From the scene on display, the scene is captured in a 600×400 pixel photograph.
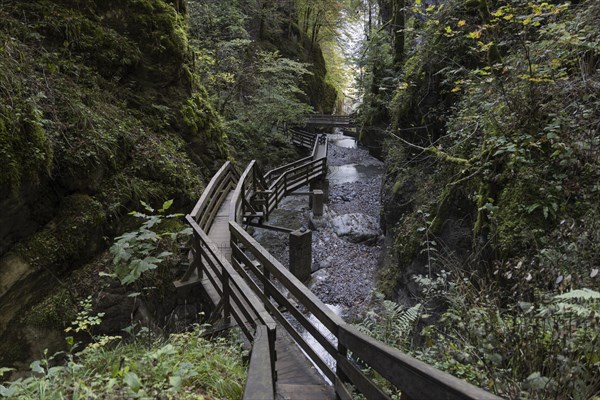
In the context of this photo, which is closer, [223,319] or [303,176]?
[223,319]

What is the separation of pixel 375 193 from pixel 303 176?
468cm

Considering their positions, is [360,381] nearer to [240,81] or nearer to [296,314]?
[296,314]

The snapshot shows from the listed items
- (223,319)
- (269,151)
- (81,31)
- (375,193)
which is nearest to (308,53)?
(269,151)

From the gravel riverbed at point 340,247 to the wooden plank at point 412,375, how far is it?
705cm

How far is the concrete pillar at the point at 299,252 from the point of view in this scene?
10023mm

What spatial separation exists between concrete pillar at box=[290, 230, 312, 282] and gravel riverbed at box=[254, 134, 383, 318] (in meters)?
0.59

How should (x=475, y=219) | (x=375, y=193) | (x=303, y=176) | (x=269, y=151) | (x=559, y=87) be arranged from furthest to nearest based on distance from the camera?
(x=269, y=151) < (x=375, y=193) < (x=303, y=176) < (x=475, y=219) < (x=559, y=87)

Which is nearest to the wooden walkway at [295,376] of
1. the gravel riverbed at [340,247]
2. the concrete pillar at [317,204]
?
the gravel riverbed at [340,247]

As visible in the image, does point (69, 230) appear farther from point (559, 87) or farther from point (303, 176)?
point (303, 176)

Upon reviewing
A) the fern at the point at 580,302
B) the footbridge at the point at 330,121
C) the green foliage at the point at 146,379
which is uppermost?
the footbridge at the point at 330,121

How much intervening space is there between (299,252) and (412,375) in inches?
332

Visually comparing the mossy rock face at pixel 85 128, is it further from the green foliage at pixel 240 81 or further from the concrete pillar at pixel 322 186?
the concrete pillar at pixel 322 186

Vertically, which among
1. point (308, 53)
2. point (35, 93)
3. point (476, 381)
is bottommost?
point (476, 381)

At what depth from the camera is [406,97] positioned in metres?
10.2
